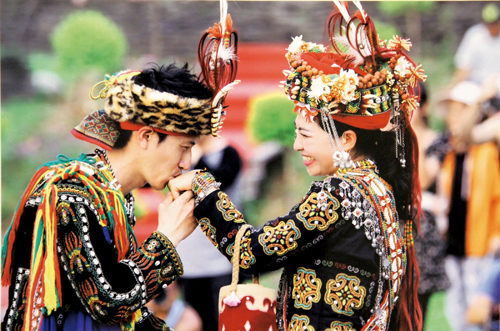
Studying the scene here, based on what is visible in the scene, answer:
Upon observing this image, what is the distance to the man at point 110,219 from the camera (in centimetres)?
230

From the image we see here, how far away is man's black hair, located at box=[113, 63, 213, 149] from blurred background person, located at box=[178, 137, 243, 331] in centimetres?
139

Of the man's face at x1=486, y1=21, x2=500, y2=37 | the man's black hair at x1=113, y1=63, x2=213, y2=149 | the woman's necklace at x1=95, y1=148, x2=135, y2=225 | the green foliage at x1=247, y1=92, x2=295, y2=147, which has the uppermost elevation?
the man's face at x1=486, y1=21, x2=500, y2=37

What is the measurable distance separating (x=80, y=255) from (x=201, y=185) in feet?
2.03

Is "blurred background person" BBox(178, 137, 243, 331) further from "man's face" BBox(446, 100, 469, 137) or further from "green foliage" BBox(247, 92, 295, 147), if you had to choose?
"man's face" BBox(446, 100, 469, 137)

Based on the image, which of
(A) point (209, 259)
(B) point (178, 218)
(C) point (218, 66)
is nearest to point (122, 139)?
(B) point (178, 218)

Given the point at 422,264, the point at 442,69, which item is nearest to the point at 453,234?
the point at 422,264

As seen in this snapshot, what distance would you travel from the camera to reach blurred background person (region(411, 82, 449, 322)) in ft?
13.5

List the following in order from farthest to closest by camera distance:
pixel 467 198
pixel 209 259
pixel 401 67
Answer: pixel 467 198 → pixel 209 259 → pixel 401 67

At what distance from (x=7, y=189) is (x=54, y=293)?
6.54ft

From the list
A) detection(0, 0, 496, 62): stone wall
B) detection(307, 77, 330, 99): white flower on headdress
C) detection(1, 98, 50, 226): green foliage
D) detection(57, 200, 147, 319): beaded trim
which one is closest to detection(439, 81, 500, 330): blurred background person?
detection(0, 0, 496, 62): stone wall

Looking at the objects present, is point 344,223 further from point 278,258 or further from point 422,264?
point 422,264

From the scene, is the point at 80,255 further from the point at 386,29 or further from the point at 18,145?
the point at 386,29

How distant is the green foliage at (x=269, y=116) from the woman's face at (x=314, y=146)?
5.31ft

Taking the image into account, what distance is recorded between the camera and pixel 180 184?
2.66 meters
